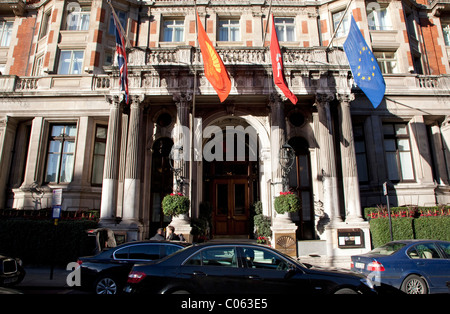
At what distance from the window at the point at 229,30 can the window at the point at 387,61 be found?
9.27 m

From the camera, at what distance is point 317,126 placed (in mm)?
16188

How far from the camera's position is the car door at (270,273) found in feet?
16.7

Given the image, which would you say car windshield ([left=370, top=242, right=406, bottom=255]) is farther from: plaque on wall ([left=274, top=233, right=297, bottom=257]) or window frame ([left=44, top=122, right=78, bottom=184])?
window frame ([left=44, top=122, right=78, bottom=184])

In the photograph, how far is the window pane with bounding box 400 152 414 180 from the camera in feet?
57.5

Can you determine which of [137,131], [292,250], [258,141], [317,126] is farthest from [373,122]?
[137,131]

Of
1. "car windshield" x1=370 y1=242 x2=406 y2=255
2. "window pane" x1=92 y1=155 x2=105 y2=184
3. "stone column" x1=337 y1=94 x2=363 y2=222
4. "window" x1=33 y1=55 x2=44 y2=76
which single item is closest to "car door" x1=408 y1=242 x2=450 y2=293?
"car windshield" x1=370 y1=242 x2=406 y2=255

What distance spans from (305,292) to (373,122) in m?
15.1

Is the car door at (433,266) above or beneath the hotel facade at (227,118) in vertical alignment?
beneath

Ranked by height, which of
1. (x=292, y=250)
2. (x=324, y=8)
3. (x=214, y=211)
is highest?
(x=324, y=8)

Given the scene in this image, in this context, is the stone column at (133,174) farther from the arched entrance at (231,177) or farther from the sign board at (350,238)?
the sign board at (350,238)

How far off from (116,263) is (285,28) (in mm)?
18258


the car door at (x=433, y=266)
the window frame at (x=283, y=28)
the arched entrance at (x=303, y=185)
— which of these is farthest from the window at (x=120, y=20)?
the car door at (x=433, y=266)
